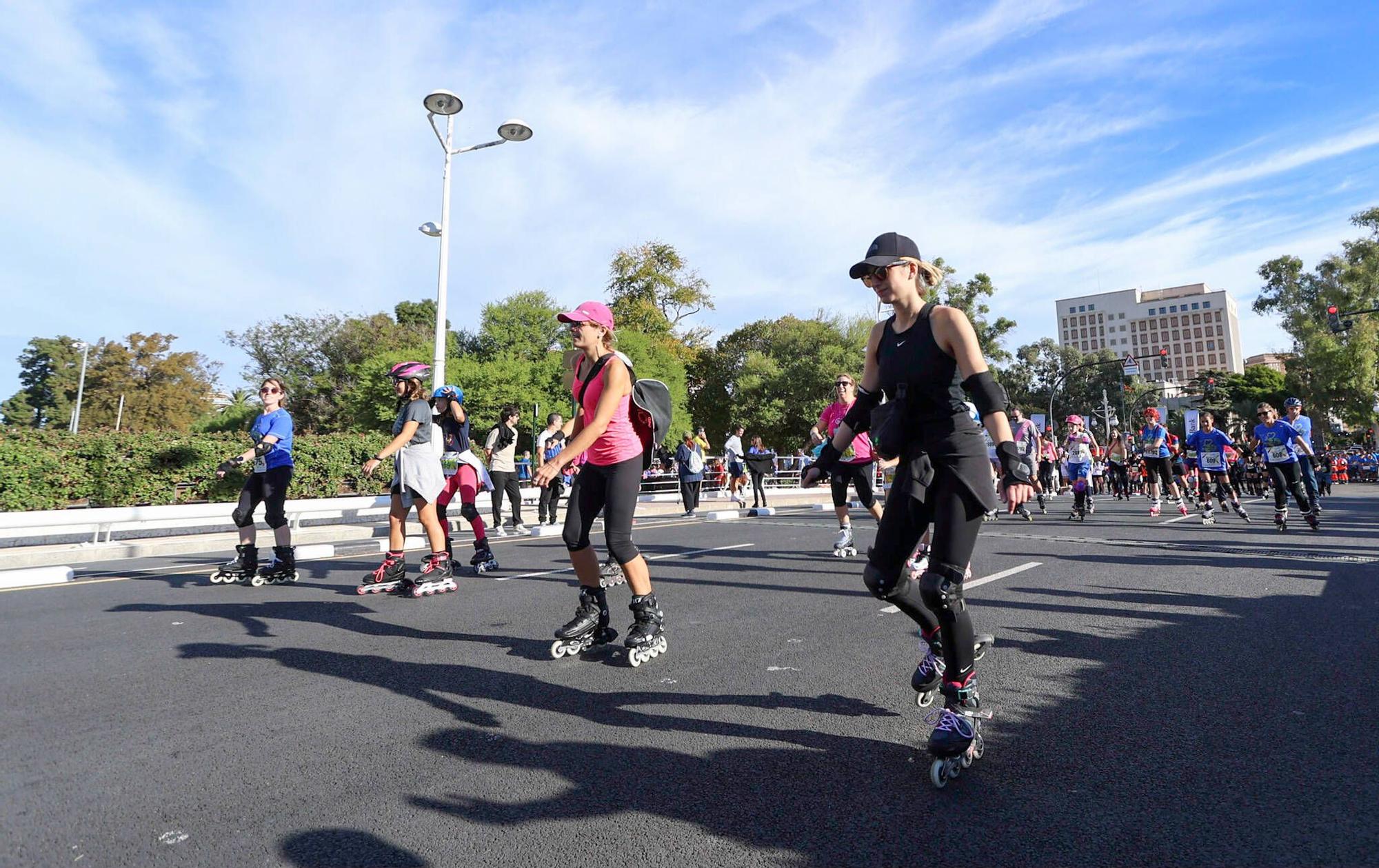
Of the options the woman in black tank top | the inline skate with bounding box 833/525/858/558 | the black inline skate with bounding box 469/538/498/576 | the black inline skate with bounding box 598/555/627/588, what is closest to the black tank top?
the woman in black tank top

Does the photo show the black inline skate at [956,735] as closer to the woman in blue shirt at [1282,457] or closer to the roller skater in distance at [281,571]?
the roller skater in distance at [281,571]

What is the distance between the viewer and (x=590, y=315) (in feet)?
14.8

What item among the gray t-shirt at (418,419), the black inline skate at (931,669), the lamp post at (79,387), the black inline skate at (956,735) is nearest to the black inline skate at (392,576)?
the gray t-shirt at (418,419)

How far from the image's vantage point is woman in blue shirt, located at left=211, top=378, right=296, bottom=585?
23.9 ft

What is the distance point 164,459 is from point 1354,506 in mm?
24387

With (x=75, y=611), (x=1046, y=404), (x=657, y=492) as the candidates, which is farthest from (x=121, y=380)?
(x=1046, y=404)

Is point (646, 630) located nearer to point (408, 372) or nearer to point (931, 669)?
point (931, 669)

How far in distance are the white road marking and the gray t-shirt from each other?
1562 mm

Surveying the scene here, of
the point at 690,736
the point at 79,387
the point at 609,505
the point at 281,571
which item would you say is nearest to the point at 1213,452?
the point at 609,505

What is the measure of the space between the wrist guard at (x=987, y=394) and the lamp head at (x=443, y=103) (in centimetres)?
1599

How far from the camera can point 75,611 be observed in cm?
609

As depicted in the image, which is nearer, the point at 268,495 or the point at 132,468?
the point at 268,495

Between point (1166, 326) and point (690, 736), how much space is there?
7047 inches

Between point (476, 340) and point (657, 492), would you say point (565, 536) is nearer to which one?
point (657, 492)
